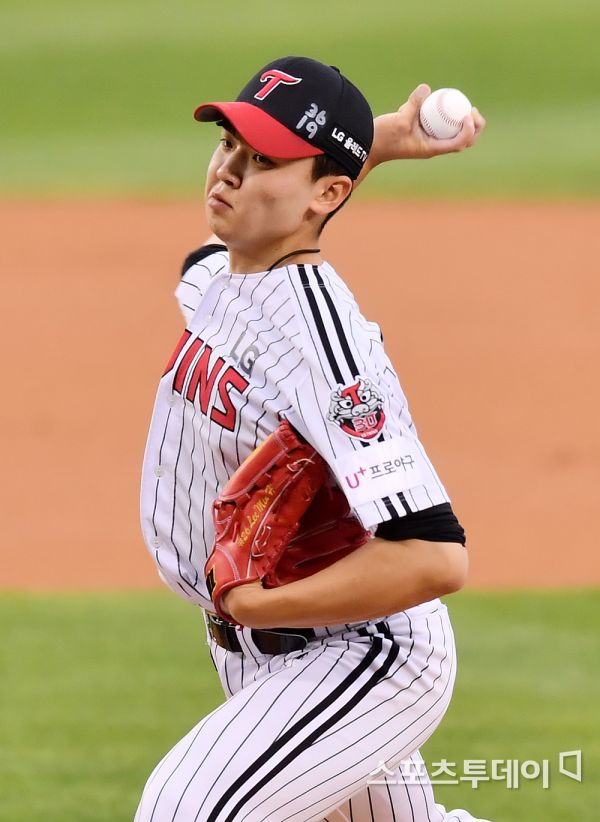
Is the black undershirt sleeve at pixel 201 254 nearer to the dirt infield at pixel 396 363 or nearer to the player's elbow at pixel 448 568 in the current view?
the player's elbow at pixel 448 568

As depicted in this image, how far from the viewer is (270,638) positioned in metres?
2.92

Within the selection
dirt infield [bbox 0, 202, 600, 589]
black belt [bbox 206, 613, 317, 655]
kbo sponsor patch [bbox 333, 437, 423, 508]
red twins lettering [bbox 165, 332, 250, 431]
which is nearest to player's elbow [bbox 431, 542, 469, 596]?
kbo sponsor patch [bbox 333, 437, 423, 508]

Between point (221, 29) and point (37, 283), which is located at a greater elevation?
point (221, 29)

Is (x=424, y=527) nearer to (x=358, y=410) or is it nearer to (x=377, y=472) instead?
(x=377, y=472)

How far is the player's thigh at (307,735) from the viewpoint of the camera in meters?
2.68

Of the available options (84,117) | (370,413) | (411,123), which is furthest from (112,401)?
(84,117)

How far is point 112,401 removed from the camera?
410 inches

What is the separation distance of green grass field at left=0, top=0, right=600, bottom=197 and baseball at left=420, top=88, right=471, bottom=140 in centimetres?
1241

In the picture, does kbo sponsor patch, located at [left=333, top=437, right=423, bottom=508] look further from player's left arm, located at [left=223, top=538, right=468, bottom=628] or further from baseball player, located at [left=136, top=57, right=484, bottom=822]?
player's left arm, located at [left=223, top=538, right=468, bottom=628]

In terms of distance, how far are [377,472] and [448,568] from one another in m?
0.23

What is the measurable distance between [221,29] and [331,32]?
1787mm

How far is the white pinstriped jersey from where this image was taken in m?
2.61

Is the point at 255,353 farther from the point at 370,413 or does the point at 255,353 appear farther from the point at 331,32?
the point at 331,32

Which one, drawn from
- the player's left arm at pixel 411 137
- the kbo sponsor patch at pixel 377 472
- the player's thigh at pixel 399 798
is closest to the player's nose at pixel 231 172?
the player's left arm at pixel 411 137
